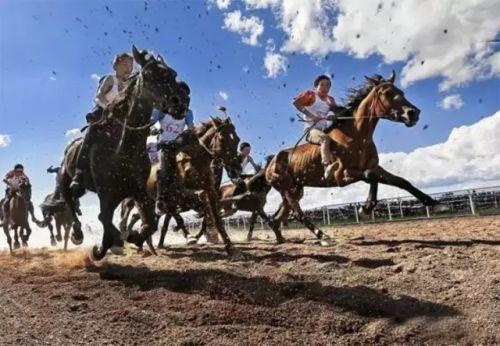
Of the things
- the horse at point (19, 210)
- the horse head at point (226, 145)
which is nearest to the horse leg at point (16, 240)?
the horse at point (19, 210)

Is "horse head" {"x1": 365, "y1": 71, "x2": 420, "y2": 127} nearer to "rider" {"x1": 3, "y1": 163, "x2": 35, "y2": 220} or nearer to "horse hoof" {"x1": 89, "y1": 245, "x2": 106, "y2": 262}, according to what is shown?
"horse hoof" {"x1": 89, "y1": 245, "x2": 106, "y2": 262}

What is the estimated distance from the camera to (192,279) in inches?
268

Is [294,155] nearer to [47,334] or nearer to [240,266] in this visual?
[240,266]

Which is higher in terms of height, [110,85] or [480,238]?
[110,85]

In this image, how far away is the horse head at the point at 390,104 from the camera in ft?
30.7

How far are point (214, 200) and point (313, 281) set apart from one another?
431 cm

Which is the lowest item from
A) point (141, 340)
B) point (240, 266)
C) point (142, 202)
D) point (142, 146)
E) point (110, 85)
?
point (141, 340)

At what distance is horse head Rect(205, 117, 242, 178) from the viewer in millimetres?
10477

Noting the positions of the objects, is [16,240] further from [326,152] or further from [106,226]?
[326,152]

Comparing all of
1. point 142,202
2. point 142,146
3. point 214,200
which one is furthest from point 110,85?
point 214,200

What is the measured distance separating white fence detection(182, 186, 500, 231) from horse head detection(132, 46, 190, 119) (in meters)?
7.49

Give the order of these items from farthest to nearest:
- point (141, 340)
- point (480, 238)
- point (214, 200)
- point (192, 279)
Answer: point (214, 200)
point (480, 238)
point (192, 279)
point (141, 340)

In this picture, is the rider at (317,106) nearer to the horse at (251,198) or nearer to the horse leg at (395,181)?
the horse leg at (395,181)

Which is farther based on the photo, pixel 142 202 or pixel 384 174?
pixel 384 174
